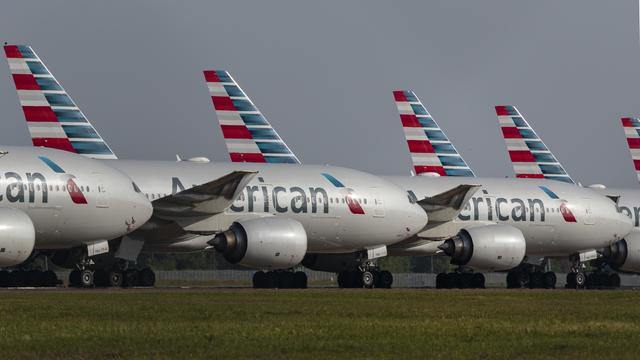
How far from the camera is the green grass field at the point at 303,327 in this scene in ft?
78.8

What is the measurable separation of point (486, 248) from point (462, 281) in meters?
2.40

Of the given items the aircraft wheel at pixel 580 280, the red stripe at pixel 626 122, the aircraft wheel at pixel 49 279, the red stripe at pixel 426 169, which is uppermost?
the red stripe at pixel 626 122

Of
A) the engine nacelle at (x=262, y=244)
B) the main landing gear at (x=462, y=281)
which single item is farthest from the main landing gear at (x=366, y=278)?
the engine nacelle at (x=262, y=244)

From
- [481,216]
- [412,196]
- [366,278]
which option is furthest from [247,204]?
[481,216]

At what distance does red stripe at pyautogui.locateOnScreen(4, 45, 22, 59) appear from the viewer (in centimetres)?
6469

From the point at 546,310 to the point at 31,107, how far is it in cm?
3261

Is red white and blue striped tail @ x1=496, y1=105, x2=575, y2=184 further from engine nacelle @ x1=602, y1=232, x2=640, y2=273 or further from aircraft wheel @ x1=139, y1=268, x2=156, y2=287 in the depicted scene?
aircraft wheel @ x1=139, y1=268, x2=156, y2=287

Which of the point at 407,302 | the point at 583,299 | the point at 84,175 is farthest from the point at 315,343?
the point at 84,175

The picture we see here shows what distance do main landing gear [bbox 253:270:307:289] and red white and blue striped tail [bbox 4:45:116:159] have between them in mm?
9207

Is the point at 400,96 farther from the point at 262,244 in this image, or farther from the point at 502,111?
the point at 262,244

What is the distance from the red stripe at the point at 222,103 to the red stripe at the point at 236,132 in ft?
4.06

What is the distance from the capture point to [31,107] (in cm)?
6450

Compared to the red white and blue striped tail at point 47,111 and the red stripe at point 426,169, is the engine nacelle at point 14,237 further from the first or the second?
the red stripe at point 426,169

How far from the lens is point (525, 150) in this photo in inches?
3585
